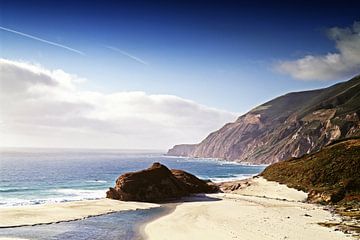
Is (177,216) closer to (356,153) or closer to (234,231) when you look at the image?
(234,231)

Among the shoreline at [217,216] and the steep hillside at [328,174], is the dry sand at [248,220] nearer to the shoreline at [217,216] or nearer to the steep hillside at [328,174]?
the shoreline at [217,216]

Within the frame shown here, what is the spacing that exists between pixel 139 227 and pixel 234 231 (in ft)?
38.1

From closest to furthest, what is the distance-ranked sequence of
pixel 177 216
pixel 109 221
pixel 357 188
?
pixel 109 221
pixel 177 216
pixel 357 188

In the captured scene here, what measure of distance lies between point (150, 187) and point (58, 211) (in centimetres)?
1995

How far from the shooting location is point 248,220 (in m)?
46.4

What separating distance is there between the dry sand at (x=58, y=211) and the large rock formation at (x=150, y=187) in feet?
10.5

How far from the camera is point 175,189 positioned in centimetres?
7056

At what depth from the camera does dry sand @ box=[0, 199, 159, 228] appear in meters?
44.5

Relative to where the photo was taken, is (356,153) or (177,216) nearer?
(177,216)

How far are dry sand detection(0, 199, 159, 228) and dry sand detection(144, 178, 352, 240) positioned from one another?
9.59 metres

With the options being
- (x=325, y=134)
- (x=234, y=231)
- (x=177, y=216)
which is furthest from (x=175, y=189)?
(x=325, y=134)

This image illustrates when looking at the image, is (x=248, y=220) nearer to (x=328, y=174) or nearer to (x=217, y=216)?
(x=217, y=216)

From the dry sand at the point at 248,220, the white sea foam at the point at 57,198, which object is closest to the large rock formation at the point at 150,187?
the white sea foam at the point at 57,198

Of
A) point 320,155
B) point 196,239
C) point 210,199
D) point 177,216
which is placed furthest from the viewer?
point 320,155
